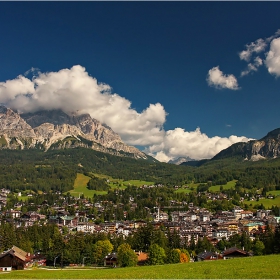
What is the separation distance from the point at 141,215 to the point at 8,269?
128 metres

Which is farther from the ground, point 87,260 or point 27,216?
point 27,216

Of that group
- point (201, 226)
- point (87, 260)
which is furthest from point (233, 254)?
point (201, 226)

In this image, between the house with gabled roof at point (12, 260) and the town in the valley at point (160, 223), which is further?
the town in the valley at point (160, 223)

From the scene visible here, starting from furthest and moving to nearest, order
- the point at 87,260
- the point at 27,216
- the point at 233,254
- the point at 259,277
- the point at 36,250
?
the point at 27,216 < the point at 36,250 < the point at 87,260 < the point at 233,254 < the point at 259,277

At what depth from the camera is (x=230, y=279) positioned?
2489cm

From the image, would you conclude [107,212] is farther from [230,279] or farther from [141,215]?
[230,279]

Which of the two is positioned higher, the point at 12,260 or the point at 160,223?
the point at 160,223

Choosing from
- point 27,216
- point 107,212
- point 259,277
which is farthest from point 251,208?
point 259,277

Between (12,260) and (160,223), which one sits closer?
(12,260)

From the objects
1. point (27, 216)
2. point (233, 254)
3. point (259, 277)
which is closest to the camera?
point (259, 277)

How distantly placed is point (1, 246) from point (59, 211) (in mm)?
100345

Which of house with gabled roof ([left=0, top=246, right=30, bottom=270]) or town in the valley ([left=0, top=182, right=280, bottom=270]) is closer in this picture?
house with gabled roof ([left=0, top=246, right=30, bottom=270])

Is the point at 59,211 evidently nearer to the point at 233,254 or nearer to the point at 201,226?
the point at 201,226

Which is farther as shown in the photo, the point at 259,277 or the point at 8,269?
the point at 8,269
